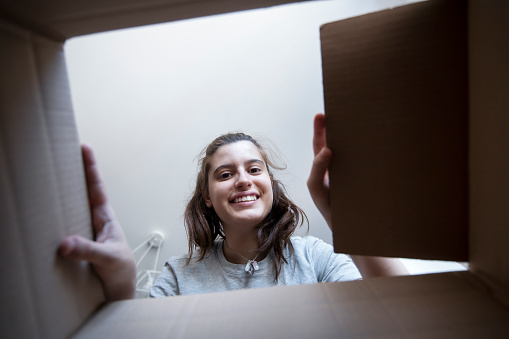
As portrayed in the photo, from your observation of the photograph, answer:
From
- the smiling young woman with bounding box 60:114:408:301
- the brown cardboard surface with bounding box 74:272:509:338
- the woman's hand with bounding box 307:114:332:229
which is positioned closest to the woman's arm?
the woman's hand with bounding box 307:114:332:229

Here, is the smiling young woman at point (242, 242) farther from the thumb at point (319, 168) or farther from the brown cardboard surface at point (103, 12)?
the brown cardboard surface at point (103, 12)

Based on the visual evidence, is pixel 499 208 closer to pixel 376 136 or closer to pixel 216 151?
Result: pixel 376 136

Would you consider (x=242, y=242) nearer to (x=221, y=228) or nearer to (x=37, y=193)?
(x=221, y=228)

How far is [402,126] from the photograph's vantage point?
1.32 ft

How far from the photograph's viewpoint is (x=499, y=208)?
350 mm

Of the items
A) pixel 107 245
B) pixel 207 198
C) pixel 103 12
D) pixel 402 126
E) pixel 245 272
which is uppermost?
pixel 103 12

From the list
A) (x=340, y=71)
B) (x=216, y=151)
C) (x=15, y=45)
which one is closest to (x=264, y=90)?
(x=216, y=151)

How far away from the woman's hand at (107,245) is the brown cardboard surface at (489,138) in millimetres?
418

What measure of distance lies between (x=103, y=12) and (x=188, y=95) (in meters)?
1.50

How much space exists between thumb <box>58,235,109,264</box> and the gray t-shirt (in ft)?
2.30

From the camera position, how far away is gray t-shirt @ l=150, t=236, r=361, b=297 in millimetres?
1065

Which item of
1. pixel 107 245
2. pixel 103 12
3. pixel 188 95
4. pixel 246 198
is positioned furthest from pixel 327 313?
pixel 188 95

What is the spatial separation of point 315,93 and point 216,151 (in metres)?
0.78

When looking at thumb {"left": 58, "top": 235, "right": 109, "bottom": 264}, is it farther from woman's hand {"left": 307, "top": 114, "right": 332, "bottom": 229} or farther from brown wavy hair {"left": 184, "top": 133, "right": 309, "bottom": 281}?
brown wavy hair {"left": 184, "top": 133, "right": 309, "bottom": 281}
